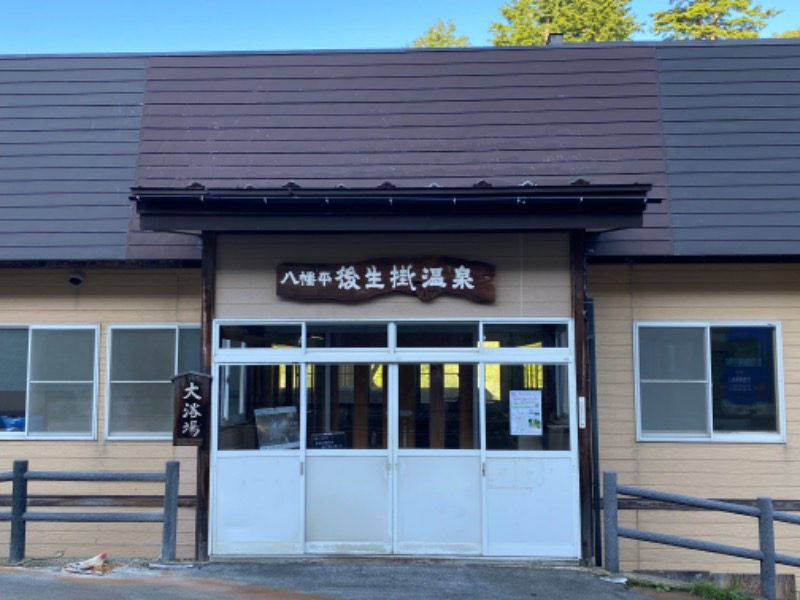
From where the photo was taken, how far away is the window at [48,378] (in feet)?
31.8

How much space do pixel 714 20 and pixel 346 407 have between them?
115 feet

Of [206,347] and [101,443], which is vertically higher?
[206,347]

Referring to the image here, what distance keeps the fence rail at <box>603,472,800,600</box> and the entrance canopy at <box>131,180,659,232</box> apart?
2.70 meters

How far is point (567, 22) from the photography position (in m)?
37.2

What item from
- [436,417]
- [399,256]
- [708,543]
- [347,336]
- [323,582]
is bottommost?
[323,582]

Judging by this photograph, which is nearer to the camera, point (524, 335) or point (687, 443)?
point (524, 335)

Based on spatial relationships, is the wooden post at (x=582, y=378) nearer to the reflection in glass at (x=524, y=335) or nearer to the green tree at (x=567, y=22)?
the reflection in glass at (x=524, y=335)

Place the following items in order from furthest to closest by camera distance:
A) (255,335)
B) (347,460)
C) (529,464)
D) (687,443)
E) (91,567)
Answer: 1. (687,443)
2. (255,335)
3. (347,460)
4. (529,464)
5. (91,567)

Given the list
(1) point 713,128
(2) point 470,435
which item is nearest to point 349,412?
(2) point 470,435

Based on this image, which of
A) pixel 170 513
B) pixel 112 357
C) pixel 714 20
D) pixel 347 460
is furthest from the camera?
pixel 714 20

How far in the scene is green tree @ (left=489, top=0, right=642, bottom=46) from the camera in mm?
37312

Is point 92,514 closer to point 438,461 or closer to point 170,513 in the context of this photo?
point 170,513

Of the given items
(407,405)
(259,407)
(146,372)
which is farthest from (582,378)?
(146,372)

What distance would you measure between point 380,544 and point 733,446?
4421 mm
